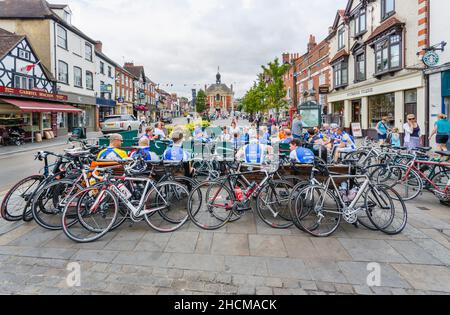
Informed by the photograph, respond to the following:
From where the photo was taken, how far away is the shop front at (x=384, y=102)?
1431 centimetres

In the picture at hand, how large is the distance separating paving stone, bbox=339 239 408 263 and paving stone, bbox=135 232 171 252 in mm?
2499

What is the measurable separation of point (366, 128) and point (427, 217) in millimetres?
16094

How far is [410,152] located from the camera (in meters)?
7.41

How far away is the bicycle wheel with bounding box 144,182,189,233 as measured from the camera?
14.7 feet

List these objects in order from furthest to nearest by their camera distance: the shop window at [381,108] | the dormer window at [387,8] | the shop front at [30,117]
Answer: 1. the shop front at [30,117]
2. the shop window at [381,108]
3. the dormer window at [387,8]

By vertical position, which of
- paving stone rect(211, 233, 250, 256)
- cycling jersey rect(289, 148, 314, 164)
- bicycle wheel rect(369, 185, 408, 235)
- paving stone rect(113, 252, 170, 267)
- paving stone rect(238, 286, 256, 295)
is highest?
cycling jersey rect(289, 148, 314, 164)

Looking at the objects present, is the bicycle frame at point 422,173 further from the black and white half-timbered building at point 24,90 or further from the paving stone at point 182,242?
the black and white half-timbered building at point 24,90

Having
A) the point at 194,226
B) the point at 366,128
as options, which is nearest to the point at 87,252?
the point at 194,226

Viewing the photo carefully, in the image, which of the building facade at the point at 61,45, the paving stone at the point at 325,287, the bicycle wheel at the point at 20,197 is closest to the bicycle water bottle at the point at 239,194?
the paving stone at the point at 325,287

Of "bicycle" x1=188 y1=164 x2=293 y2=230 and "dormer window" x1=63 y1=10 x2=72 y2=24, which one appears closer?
"bicycle" x1=188 y1=164 x2=293 y2=230

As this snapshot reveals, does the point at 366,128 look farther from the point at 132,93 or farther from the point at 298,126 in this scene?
the point at 132,93

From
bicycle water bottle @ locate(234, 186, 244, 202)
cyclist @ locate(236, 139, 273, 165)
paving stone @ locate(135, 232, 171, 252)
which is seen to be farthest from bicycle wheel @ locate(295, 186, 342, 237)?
paving stone @ locate(135, 232, 171, 252)

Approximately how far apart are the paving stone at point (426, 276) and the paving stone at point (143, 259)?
2756 millimetres

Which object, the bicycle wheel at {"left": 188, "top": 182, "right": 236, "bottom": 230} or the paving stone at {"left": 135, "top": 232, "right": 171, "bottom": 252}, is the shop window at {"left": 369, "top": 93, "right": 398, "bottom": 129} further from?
the paving stone at {"left": 135, "top": 232, "right": 171, "bottom": 252}
